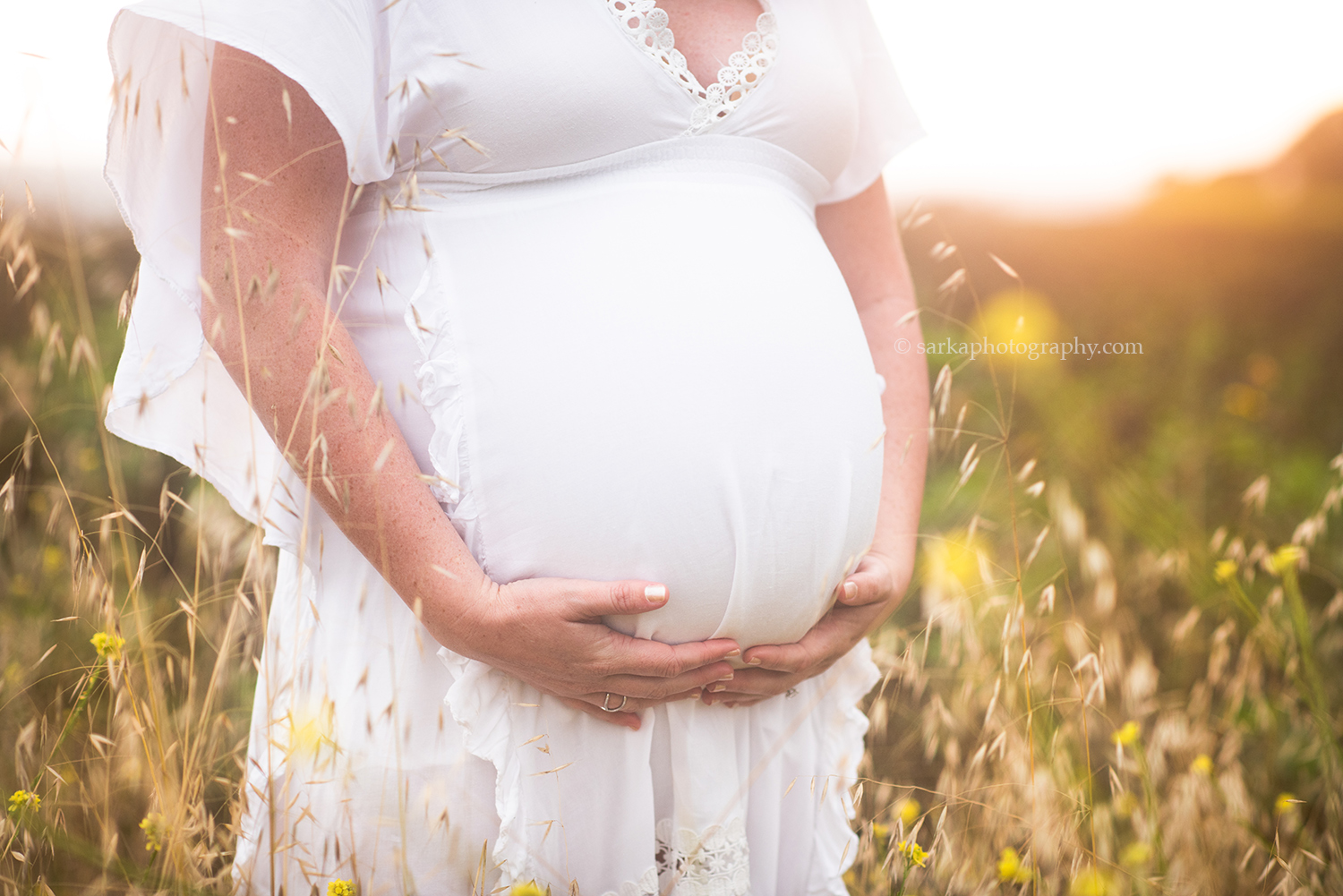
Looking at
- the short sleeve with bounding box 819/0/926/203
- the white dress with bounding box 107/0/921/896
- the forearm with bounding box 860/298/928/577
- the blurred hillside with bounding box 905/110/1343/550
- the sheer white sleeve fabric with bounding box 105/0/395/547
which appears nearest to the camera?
the sheer white sleeve fabric with bounding box 105/0/395/547

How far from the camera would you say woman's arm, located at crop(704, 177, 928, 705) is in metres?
1.11

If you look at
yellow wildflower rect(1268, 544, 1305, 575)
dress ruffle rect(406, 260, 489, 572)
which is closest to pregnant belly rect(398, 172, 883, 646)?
dress ruffle rect(406, 260, 489, 572)

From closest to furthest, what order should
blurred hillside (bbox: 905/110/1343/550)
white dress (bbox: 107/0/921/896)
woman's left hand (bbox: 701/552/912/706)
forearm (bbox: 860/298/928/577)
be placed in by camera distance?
white dress (bbox: 107/0/921/896)
woman's left hand (bbox: 701/552/912/706)
forearm (bbox: 860/298/928/577)
blurred hillside (bbox: 905/110/1343/550)

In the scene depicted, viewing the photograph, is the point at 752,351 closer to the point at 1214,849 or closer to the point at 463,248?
the point at 463,248

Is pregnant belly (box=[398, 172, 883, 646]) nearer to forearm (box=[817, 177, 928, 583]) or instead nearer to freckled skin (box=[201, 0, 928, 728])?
freckled skin (box=[201, 0, 928, 728])

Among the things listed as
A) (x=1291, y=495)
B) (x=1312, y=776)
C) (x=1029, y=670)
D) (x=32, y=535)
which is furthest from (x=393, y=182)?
(x=1291, y=495)

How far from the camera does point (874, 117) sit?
4.64 feet

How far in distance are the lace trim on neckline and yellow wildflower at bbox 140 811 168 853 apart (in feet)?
1.79

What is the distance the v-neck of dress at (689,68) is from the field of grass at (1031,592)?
0.37 meters

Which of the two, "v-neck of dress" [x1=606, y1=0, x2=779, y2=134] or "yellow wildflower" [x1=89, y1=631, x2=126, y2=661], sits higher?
"v-neck of dress" [x1=606, y1=0, x2=779, y2=134]

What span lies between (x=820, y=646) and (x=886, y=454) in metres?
0.37

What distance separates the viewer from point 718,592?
1018mm

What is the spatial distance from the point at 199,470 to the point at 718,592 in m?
0.66

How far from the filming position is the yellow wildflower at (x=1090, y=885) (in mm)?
1068
